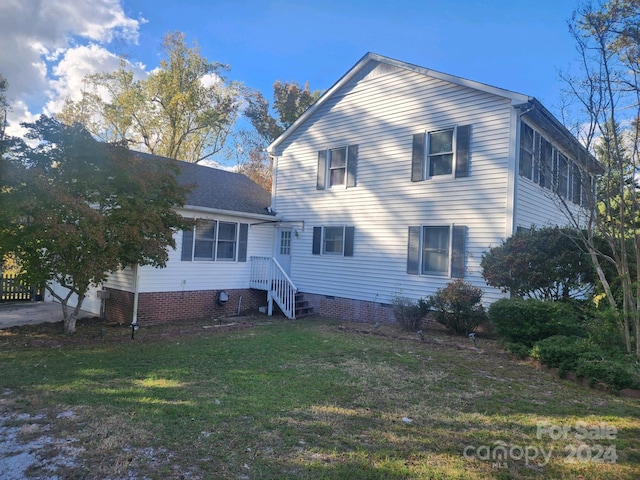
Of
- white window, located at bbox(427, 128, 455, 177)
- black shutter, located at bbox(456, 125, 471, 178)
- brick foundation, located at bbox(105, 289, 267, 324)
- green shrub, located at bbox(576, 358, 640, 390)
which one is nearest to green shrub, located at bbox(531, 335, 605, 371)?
green shrub, located at bbox(576, 358, 640, 390)

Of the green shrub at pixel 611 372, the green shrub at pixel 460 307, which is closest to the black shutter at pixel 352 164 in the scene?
the green shrub at pixel 460 307

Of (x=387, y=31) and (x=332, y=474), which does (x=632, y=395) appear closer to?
(x=332, y=474)

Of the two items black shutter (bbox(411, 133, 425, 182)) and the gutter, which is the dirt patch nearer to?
the gutter

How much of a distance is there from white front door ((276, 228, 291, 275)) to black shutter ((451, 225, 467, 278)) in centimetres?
604

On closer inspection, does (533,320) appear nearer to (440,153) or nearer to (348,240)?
(440,153)

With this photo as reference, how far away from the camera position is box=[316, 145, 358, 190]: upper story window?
1259cm

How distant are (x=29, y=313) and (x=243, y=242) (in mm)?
6424

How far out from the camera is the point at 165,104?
27.0m

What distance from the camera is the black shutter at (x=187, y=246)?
1127cm

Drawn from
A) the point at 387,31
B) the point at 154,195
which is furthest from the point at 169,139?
the point at 154,195

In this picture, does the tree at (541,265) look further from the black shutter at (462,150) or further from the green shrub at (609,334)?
the black shutter at (462,150)

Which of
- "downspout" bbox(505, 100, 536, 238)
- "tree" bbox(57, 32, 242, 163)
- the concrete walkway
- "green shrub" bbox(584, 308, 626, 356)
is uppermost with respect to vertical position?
"tree" bbox(57, 32, 242, 163)

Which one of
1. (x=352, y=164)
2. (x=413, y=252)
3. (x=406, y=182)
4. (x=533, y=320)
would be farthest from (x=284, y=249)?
(x=533, y=320)

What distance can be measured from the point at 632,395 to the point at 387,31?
42.7 feet
